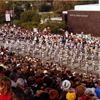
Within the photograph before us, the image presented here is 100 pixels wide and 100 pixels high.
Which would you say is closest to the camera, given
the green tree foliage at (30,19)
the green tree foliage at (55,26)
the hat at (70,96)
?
the hat at (70,96)

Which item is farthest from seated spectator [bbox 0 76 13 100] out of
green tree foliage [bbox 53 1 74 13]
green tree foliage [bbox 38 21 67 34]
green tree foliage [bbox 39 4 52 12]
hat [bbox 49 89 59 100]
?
green tree foliage [bbox 39 4 52 12]

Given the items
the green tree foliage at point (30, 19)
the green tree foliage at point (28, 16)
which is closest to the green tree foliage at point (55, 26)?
the green tree foliage at point (30, 19)

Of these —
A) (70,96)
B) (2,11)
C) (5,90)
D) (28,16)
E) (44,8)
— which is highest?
(5,90)

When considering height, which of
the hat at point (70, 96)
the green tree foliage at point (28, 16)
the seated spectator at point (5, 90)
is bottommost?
the green tree foliage at point (28, 16)

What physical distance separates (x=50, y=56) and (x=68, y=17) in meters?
12.9

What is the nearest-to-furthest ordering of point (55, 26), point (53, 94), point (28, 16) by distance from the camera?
point (53, 94)
point (55, 26)
point (28, 16)

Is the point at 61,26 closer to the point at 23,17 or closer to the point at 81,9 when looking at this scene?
the point at 81,9

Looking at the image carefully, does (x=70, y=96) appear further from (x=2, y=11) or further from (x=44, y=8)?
(x=44, y=8)

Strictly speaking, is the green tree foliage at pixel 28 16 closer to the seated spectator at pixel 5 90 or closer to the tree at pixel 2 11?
the tree at pixel 2 11

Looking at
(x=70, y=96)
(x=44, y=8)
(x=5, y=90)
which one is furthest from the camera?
(x=44, y=8)

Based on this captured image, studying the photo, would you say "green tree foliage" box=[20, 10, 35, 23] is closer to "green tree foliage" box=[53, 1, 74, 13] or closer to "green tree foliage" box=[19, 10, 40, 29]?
"green tree foliage" box=[19, 10, 40, 29]

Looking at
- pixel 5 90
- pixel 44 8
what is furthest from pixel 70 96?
pixel 44 8

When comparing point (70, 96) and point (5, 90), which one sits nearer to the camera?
point (5, 90)

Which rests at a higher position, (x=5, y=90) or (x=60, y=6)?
(x=5, y=90)
